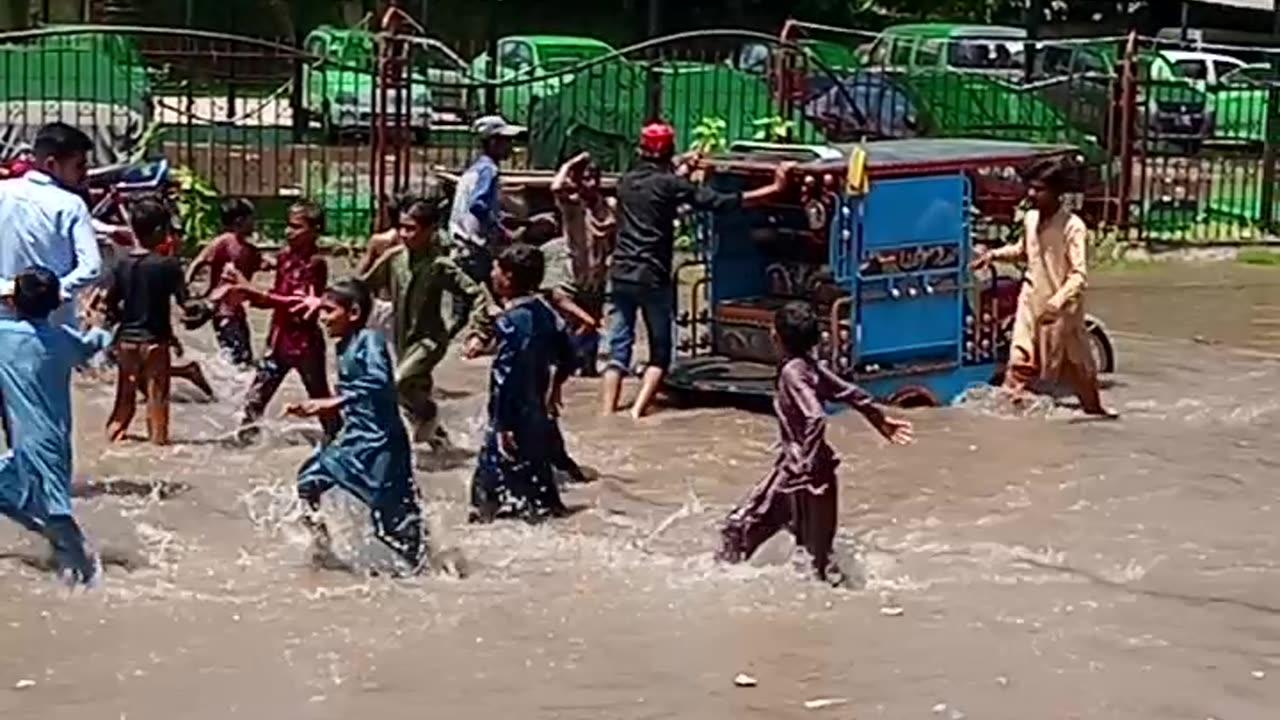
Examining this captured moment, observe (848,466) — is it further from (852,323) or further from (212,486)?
(212,486)

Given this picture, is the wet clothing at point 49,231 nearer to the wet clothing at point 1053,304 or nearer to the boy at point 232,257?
the boy at point 232,257

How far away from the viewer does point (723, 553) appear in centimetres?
955

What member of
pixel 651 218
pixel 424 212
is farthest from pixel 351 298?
pixel 651 218

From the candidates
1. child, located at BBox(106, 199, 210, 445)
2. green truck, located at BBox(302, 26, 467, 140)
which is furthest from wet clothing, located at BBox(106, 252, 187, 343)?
green truck, located at BBox(302, 26, 467, 140)

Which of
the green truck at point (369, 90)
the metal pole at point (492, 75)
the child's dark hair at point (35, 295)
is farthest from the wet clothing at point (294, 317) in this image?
the metal pole at point (492, 75)

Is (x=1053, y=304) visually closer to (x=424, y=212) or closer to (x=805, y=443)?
(x=424, y=212)

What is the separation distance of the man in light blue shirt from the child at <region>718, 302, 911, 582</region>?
2.79 meters

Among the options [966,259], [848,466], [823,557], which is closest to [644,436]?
[848,466]

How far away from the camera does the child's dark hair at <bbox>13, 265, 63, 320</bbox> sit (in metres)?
8.83

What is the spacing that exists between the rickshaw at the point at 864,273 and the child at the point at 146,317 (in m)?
3.30

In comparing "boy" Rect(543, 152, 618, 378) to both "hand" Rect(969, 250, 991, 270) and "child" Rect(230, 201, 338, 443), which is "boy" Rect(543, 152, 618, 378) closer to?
"hand" Rect(969, 250, 991, 270)

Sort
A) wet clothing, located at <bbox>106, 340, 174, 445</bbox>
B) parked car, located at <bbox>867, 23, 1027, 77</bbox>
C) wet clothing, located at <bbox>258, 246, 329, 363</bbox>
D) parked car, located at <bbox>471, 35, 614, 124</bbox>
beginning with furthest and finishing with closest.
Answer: parked car, located at <bbox>867, 23, 1027, 77</bbox> → parked car, located at <bbox>471, 35, 614, 124</bbox> → wet clothing, located at <bbox>258, 246, 329, 363</bbox> → wet clothing, located at <bbox>106, 340, 174, 445</bbox>

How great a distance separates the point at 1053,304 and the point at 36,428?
6.44 meters

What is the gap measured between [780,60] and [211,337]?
8.54 m
